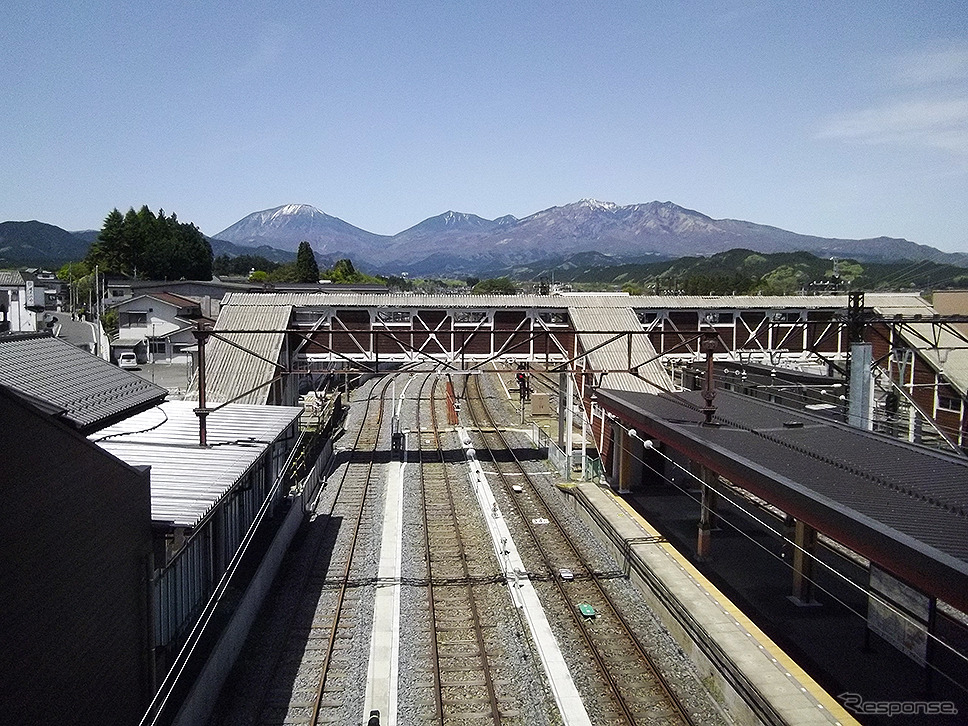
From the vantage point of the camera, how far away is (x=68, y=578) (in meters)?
5.00

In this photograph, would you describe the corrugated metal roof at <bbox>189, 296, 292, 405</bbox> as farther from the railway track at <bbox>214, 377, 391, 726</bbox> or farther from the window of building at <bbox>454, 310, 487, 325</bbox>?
the window of building at <bbox>454, 310, 487, 325</bbox>

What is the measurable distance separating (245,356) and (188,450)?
9.17m

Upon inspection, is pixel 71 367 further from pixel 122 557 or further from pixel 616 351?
pixel 616 351

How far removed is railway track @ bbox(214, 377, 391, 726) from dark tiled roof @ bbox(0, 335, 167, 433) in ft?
10.9

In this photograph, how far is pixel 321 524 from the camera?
1423 centimetres

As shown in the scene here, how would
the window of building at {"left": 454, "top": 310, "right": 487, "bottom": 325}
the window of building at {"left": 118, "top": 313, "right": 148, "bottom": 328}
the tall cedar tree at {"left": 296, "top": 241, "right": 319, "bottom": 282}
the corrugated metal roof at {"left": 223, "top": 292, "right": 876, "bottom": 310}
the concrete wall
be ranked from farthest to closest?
the tall cedar tree at {"left": 296, "top": 241, "right": 319, "bottom": 282} → the window of building at {"left": 118, "top": 313, "right": 148, "bottom": 328} → the window of building at {"left": 454, "top": 310, "right": 487, "bottom": 325} → the corrugated metal roof at {"left": 223, "top": 292, "right": 876, "bottom": 310} → the concrete wall

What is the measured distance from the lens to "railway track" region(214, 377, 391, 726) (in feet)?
25.8

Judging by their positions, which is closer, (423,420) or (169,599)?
(169,599)

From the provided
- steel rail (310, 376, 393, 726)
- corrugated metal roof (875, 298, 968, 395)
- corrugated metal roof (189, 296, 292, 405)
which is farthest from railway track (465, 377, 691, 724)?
corrugated metal roof (875, 298, 968, 395)

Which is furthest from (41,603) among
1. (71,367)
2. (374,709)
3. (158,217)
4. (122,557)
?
(158,217)

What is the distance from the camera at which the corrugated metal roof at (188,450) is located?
734 centimetres

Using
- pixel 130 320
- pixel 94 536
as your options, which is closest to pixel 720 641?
pixel 94 536

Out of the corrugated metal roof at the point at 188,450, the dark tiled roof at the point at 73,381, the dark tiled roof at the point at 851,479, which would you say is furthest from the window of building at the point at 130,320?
the dark tiled roof at the point at 851,479

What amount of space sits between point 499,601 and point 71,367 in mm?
6480
